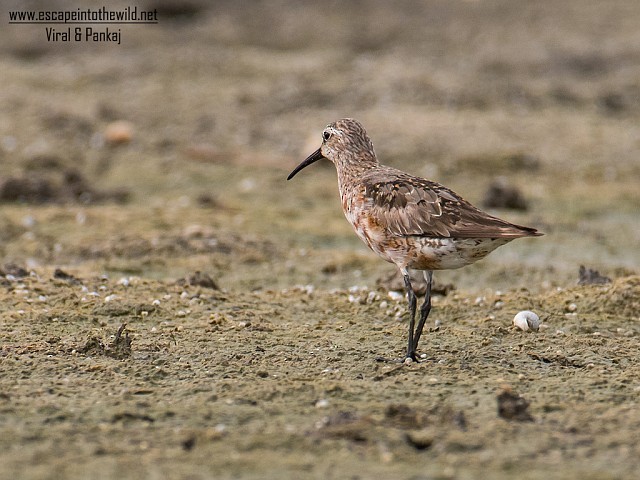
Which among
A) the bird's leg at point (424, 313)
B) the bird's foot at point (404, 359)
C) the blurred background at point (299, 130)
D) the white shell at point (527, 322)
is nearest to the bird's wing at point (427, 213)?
the bird's leg at point (424, 313)

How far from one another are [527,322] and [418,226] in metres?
1.20

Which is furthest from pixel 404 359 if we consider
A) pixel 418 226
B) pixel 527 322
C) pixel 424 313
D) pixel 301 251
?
pixel 301 251

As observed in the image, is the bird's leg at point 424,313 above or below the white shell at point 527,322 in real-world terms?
above

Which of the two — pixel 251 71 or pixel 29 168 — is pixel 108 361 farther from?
pixel 251 71

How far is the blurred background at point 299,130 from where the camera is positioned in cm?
966

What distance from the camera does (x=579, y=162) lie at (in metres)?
13.3

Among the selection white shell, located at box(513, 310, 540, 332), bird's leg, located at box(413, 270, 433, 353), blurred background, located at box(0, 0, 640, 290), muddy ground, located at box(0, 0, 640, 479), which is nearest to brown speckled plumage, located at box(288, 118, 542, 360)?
bird's leg, located at box(413, 270, 433, 353)

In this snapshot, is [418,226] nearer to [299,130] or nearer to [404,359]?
[404,359]

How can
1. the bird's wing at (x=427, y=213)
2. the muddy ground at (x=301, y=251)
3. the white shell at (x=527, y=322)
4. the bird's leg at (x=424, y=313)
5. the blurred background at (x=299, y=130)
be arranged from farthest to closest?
the blurred background at (x=299, y=130), the white shell at (x=527, y=322), the bird's leg at (x=424, y=313), the bird's wing at (x=427, y=213), the muddy ground at (x=301, y=251)

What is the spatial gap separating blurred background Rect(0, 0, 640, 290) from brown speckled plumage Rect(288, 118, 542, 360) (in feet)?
7.08

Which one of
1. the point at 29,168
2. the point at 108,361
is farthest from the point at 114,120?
the point at 108,361

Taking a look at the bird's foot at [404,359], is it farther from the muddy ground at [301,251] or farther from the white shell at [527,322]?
the white shell at [527,322]

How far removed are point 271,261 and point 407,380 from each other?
375 centimetres

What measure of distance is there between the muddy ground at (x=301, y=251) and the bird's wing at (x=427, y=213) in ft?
2.53
